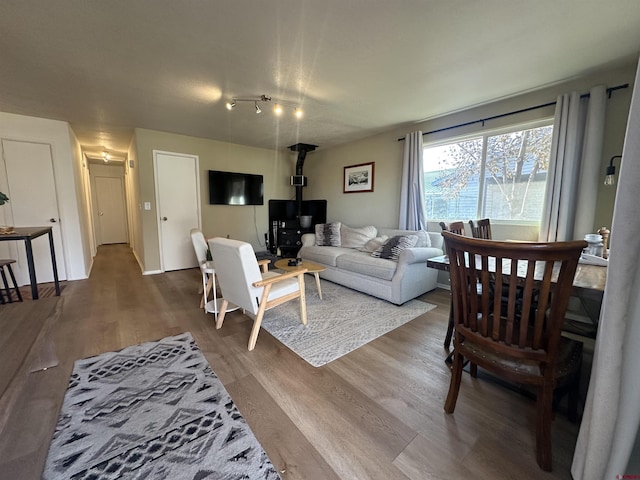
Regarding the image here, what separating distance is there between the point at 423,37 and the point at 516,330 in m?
2.04

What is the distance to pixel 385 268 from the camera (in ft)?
9.80

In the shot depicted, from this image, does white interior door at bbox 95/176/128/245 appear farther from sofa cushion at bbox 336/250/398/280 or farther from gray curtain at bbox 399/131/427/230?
gray curtain at bbox 399/131/427/230

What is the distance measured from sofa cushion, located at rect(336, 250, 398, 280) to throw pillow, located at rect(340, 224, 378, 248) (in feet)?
1.43

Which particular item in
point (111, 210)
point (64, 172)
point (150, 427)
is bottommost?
point (150, 427)

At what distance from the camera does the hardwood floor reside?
114cm

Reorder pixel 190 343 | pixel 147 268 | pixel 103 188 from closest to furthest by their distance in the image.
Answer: pixel 190 343, pixel 147 268, pixel 103 188

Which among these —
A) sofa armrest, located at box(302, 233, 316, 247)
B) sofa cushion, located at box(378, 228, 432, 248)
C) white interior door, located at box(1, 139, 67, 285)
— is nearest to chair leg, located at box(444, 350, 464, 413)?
sofa cushion, located at box(378, 228, 432, 248)

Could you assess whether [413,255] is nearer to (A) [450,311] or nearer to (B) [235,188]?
(A) [450,311]

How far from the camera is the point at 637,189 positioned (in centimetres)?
81

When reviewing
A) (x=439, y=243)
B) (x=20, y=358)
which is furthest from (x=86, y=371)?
(x=439, y=243)

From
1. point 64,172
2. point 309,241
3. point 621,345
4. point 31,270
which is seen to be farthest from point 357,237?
point 64,172

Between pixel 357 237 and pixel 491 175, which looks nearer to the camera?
pixel 491 175

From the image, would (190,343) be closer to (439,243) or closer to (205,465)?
(205,465)

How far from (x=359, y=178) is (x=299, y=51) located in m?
2.88
